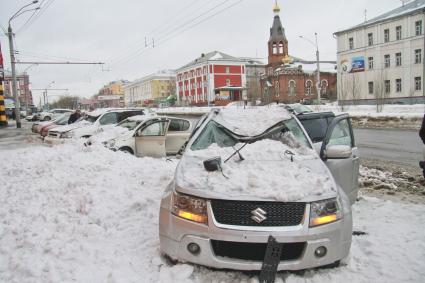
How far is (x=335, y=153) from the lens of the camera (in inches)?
179

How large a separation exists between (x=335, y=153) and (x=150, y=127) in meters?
7.48

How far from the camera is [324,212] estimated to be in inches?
135

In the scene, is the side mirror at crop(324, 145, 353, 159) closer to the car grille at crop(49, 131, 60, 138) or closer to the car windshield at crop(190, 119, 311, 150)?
the car windshield at crop(190, 119, 311, 150)

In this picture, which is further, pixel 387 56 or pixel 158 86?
pixel 158 86

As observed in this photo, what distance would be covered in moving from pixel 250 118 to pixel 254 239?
90.4 inches

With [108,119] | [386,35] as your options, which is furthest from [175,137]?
[386,35]

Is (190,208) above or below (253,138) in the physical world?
below

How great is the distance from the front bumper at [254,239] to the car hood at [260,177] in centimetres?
21

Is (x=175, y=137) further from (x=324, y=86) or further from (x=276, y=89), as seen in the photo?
(x=324, y=86)

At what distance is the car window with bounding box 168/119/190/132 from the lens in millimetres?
12180

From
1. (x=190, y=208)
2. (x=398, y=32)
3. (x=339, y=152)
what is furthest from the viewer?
(x=398, y=32)

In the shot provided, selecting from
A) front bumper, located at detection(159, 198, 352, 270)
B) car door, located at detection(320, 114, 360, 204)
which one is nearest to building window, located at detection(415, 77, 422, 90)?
car door, located at detection(320, 114, 360, 204)

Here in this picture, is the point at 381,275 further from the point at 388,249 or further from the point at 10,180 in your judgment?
the point at 10,180

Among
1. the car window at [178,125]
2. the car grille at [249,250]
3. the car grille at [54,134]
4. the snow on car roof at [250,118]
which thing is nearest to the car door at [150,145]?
the car window at [178,125]
